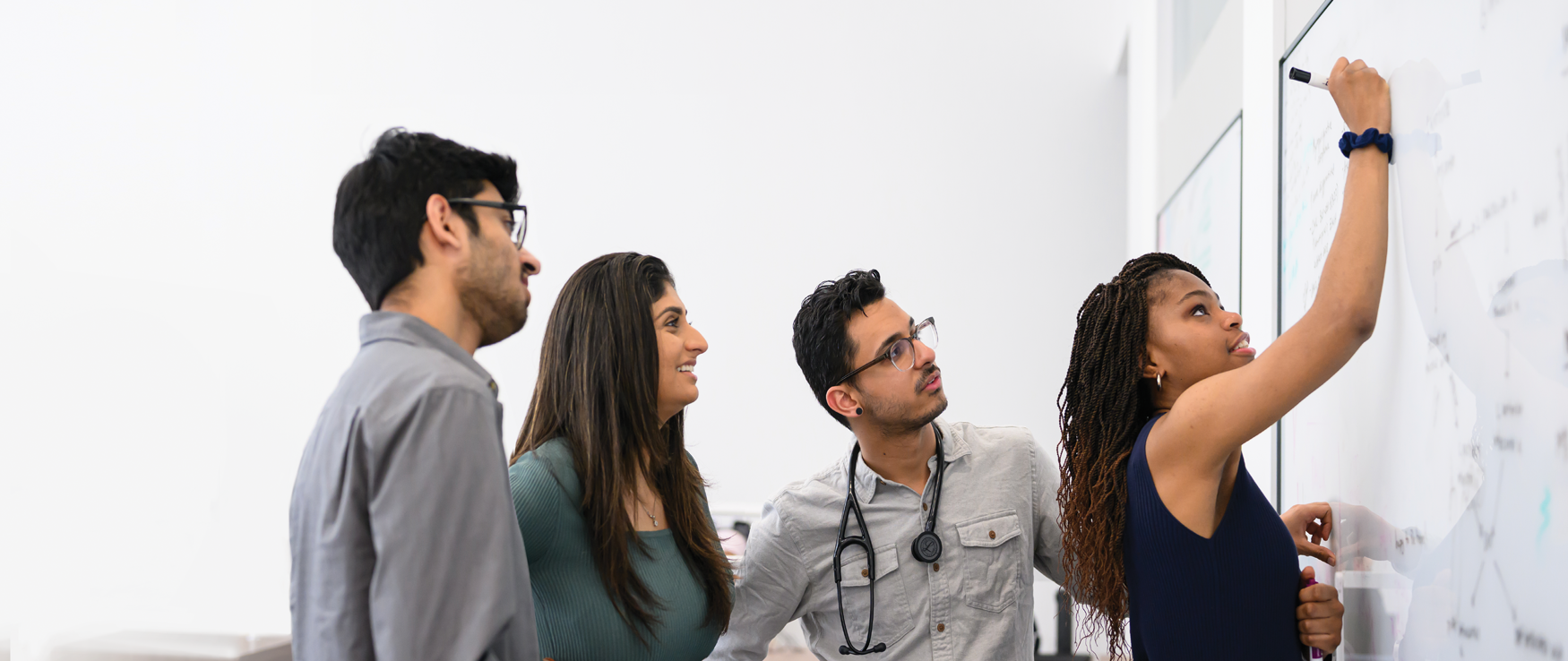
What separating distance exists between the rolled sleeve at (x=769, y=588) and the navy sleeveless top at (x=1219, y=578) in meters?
0.68

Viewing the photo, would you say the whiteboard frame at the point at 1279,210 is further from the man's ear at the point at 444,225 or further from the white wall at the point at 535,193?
the white wall at the point at 535,193

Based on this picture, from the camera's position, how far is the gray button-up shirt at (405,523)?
95cm

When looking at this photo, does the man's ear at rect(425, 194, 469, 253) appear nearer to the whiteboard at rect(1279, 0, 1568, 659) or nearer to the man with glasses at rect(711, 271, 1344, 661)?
the man with glasses at rect(711, 271, 1344, 661)

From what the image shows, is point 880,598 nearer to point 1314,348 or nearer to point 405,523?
point 1314,348

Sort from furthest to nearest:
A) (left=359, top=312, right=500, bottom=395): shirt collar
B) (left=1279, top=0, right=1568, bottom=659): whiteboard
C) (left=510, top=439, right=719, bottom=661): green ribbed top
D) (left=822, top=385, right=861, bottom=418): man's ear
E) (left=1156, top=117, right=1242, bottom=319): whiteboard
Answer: (left=1156, top=117, right=1242, bottom=319): whiteboard
(left=822, top=385, right=861, bottom=418): man's ear
(left=510, top=439, right=719, bottom=661): green ribbed top
(left=359, top=312, right=500, bottom=395): shirt collar
(left=1279, top=0, right=1568, bottom=659): whiteboard

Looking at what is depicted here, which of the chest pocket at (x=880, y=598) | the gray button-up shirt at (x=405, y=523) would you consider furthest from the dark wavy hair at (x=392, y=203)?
the chest pocket at (x=880, y=598)

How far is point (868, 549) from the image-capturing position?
1730 millimetres

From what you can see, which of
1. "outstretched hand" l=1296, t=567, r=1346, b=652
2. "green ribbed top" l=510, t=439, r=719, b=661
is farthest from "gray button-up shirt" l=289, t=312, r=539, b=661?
"outstretched hand" l=1296, t=567, r=1346, b=652

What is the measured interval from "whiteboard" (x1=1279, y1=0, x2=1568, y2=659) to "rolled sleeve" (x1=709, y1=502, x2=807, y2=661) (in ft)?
2.88

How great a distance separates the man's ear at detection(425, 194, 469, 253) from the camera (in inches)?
43.1

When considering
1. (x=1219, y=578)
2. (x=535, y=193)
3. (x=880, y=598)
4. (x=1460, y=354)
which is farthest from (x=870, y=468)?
(x=535, y=193)

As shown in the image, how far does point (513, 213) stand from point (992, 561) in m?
1.03

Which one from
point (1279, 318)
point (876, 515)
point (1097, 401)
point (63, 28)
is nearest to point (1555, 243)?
point (1097, 401)

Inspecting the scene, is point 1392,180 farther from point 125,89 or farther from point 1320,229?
point 125,89
